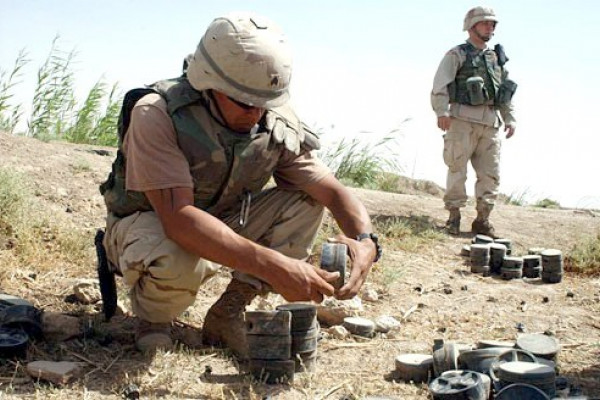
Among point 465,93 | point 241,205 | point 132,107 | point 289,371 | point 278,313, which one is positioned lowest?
point 289,371

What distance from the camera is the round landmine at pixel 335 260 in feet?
12.4

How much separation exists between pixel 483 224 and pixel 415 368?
5.12 m

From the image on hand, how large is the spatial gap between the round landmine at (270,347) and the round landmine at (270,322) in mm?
22

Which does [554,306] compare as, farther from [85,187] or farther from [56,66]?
[56,66]

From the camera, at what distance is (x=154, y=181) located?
367 cm

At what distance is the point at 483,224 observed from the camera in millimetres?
8898

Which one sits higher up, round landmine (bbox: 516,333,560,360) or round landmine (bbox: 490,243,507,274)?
round landmine (bbox: 490,243,507,274)

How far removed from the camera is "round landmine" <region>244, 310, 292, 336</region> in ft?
12.5

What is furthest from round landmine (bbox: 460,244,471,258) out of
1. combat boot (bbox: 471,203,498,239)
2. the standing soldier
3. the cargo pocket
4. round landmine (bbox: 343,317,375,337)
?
round landmine (bbox: 343,317,375,337)

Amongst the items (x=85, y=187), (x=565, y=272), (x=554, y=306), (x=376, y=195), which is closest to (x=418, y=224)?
(x=376, y=195)

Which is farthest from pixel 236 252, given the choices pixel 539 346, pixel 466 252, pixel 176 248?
pixel 466 252

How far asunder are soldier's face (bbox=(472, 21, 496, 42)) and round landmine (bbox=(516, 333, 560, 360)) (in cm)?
508

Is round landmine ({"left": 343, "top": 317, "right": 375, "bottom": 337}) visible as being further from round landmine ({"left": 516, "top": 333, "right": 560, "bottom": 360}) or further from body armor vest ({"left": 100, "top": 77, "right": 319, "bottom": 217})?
body armor vest ({"left": 100, "top": 77, "right": 319, "bottom": 217})

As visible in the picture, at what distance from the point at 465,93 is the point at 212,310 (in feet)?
16.8
